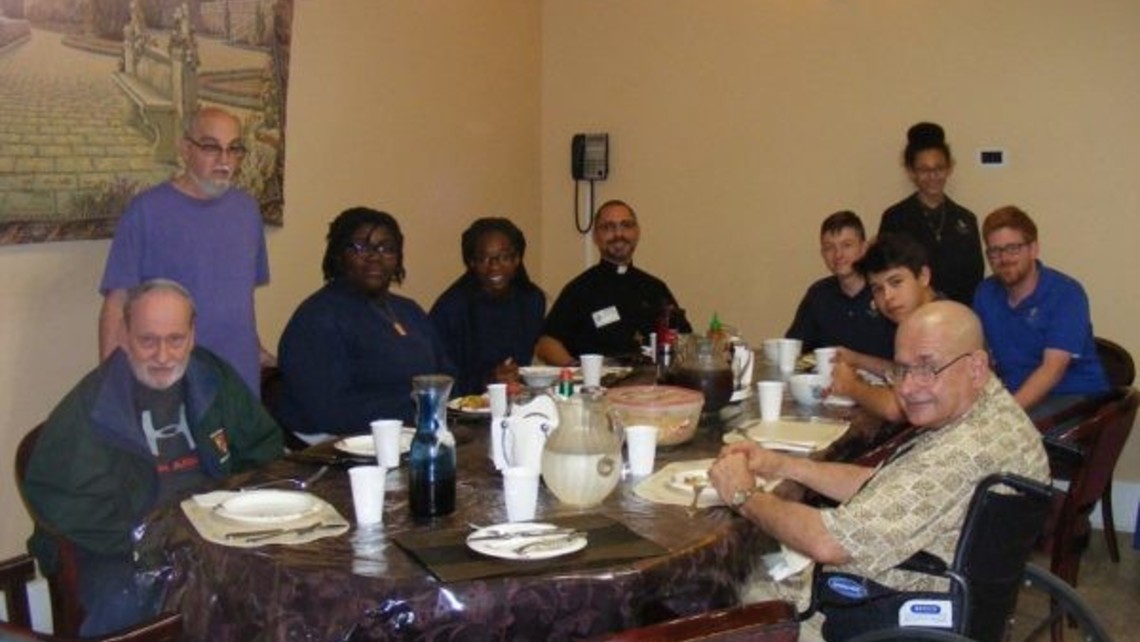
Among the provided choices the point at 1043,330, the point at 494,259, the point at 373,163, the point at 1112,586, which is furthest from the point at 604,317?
the point at 1112,586

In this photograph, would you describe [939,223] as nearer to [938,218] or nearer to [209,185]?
[938,218]

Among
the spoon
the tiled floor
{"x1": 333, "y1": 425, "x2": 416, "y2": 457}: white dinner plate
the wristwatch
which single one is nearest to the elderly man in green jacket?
the spoon

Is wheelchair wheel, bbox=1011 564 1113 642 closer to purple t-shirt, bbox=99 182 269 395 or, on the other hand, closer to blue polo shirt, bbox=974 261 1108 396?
blue polo shirt, bbox=974 261 1108 396

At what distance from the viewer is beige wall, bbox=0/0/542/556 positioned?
3.37 meters

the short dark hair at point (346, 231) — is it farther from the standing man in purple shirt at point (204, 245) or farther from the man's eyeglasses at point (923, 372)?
the man's eyeglasses at point (923, 372)

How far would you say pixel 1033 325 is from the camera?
3.96 meters

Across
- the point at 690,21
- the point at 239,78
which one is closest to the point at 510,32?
the point at 690,21

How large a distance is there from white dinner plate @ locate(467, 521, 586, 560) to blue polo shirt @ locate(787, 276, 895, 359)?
7.42 feet

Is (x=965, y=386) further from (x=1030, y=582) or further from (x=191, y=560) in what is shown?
(x=191, y=560)

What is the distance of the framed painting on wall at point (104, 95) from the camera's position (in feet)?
10.4

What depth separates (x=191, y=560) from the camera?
1.96 meters

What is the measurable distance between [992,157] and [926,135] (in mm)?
324

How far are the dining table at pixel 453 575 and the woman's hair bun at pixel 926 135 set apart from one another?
3.05m

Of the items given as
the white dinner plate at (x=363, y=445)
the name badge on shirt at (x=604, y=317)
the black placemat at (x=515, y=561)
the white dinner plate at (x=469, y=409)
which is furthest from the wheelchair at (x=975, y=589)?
the name badge on shirt at (x=604, y=317)
